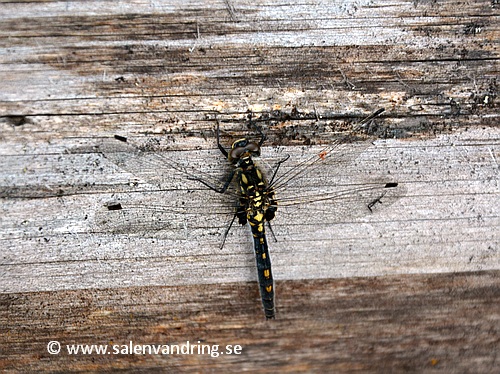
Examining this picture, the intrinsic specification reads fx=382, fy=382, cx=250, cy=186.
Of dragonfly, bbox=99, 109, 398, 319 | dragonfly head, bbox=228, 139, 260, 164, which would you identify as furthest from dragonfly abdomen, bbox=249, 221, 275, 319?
dragonfly head, bbox=228, 139, 260, 164

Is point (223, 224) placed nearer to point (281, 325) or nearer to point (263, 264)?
point (263, 264)

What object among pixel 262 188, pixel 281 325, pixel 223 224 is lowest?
pixel 281 325

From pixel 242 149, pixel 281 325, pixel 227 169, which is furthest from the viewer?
pixel 281 325

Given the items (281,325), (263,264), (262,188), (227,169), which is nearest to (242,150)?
(227,169)

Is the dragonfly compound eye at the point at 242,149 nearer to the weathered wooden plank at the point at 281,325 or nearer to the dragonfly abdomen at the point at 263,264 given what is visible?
the dragonfly abdomen at the point at 263,264

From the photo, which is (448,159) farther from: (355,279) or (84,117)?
(84,117)

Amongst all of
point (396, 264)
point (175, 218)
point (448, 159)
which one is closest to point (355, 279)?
point (396, 264)
